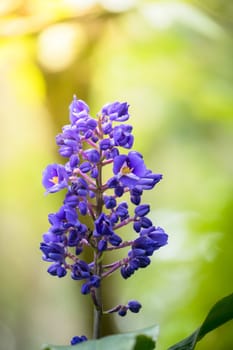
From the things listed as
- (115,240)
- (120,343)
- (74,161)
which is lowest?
(120,343)

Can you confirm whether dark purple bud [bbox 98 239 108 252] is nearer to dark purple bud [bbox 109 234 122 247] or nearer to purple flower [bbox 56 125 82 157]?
dark purple bud [bbox 109 234 122 247]

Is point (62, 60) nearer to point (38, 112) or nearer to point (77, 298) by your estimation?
point (38, 112)

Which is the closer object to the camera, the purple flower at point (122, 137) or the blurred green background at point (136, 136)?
the purple flower at point (122, 137)

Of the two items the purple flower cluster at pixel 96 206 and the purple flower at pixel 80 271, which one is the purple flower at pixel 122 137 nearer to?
the purple flower cluster at pixel 96 206

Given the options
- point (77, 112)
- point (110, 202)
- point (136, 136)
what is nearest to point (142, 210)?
point (110, 202)

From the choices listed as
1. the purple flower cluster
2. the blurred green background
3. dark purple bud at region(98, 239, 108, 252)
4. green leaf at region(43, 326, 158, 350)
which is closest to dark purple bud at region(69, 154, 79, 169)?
the purple flower cluster

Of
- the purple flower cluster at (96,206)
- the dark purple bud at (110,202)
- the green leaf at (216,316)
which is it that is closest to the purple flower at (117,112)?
the purple flower cluster at (96,206)

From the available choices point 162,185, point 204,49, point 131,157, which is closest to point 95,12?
point 204,49

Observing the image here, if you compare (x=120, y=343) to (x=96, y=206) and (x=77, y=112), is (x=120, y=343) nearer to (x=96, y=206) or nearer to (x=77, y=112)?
(x=96, y=206)

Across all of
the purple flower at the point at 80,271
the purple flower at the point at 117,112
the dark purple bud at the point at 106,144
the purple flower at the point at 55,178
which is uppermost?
the purple flower at the point at 117,112
